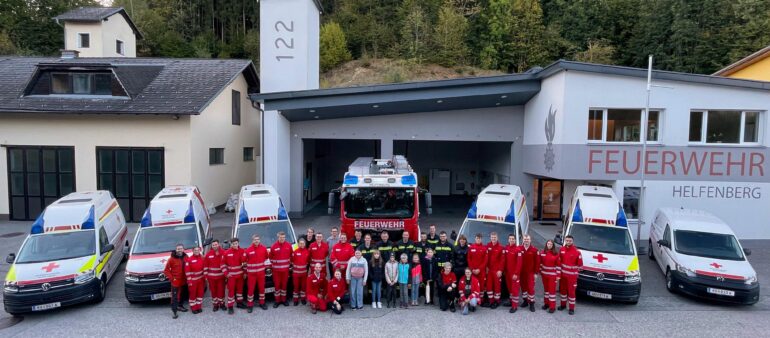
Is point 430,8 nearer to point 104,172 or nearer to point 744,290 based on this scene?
point 104,172

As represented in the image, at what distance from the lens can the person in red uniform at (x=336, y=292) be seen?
9.06 meters

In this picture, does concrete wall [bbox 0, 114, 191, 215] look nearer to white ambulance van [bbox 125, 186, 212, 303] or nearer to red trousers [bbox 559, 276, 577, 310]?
white ambulance van [bbox 125, 186, 212, 303]

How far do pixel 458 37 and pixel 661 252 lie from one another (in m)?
39.9

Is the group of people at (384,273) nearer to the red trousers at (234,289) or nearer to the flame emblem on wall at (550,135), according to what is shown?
the red trousers at (234,289)

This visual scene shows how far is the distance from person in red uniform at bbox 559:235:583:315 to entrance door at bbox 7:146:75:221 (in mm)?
18517

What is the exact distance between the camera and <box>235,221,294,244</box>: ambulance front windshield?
1101cm

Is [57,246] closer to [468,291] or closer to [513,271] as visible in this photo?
[468,291]

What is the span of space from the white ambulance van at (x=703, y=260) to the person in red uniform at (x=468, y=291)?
4.81 metres

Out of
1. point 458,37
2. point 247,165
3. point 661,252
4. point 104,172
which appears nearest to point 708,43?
point 458,37

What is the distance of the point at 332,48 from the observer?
49.3 meters

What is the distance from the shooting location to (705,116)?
15.2 meters

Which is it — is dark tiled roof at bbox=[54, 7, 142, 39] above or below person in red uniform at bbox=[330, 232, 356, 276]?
above

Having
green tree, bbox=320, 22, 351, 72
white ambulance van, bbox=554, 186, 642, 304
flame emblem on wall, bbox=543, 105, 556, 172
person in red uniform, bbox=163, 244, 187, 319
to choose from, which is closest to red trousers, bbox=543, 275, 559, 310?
white ambulance van, bbox=554, 186, 642, 304

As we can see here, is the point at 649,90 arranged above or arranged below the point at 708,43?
below
